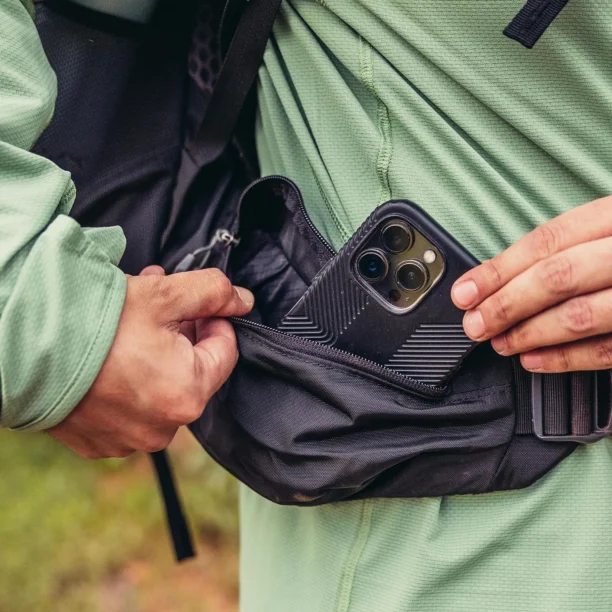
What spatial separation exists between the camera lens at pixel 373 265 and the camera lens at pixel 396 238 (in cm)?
2

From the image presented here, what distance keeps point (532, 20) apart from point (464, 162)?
0.16 m

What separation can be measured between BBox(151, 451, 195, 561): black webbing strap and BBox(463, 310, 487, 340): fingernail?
60cm

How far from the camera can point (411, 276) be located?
86 cm

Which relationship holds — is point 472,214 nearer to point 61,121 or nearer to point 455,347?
point 455,347

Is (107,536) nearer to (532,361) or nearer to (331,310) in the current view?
(331,310)

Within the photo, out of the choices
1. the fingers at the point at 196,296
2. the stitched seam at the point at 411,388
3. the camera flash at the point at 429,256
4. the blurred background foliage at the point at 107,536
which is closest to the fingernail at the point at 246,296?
the fingers at the point at 196,296

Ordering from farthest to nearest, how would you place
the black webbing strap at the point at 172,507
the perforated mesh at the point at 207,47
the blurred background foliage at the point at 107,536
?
the blurred background foliage at the point at 107,536, the black webbing strap at the point at 172,507, the perforated mesh at the point at 207,47

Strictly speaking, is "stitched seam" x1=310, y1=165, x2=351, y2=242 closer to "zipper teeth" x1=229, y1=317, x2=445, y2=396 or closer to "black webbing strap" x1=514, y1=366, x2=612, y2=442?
"zipper teeth" x1=229, y1=317, x2=445, y2=396

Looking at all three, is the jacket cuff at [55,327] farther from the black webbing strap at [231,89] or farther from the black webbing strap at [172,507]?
the black webbing strap at [172,507]

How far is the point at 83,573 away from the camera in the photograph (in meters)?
2.46

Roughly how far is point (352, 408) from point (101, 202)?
464mm

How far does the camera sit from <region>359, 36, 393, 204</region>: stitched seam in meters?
0.86

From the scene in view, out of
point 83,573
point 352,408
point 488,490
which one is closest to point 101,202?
point 352,408

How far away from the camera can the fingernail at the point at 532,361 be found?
83 centimetres
